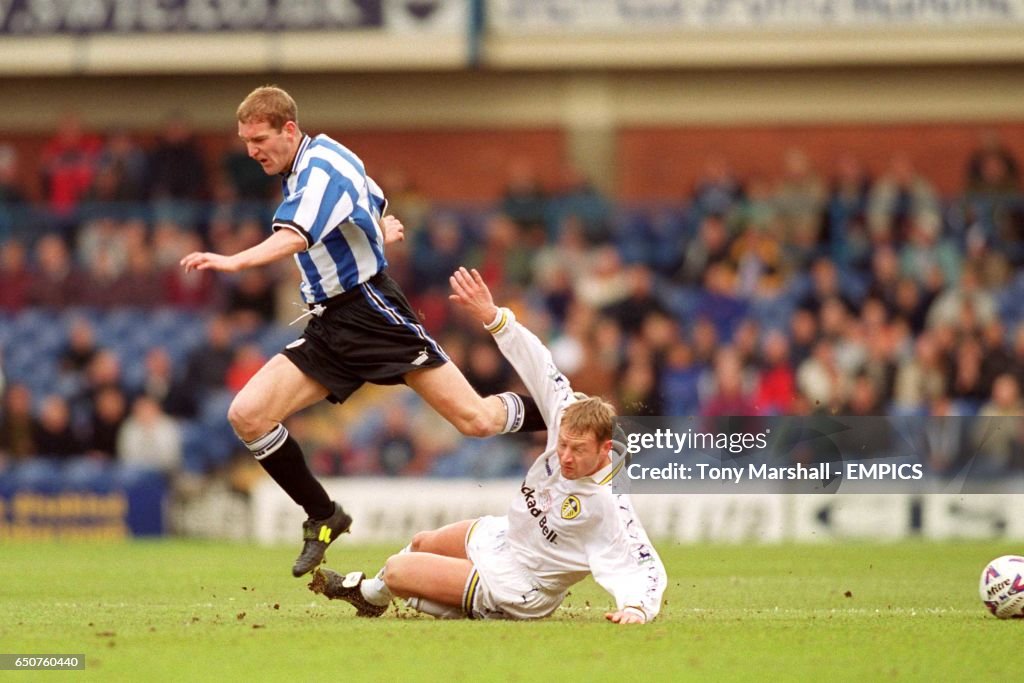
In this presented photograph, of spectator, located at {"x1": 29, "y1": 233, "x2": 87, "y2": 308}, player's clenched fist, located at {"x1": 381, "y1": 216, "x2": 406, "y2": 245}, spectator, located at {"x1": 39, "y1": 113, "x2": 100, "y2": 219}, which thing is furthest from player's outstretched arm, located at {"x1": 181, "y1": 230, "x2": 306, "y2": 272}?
spectator, located at {"x1": 39, "y1": 113, "x2": 100, "y2": 219}

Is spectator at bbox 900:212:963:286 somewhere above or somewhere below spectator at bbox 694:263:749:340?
above

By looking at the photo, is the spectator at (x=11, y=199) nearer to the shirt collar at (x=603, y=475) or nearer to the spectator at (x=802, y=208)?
the spectator at (x=802, y=208)

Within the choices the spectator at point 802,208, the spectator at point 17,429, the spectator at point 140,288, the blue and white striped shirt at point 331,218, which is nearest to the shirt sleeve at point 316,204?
the blue and white striped shirt at point 331,218

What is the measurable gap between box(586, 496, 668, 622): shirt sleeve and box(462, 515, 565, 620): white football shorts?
42cm

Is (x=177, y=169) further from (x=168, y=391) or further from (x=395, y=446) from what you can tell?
(x=395, y=446)

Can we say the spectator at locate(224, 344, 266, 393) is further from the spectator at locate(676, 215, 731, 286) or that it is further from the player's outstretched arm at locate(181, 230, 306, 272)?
the player's outstretched arm at locate(181, 230, 306, 272)

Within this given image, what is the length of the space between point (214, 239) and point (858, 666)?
1536cm

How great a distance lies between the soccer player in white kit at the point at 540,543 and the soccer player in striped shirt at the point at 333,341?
794 millimetres

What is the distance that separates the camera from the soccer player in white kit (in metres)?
8.23

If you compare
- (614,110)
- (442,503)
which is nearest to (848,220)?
(614,110)

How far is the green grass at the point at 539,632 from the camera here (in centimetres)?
706

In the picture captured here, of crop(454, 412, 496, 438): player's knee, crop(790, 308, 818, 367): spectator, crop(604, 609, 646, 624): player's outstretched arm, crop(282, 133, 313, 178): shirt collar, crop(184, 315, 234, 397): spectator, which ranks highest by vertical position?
crop(282, 133, 313, 178): shirt collar

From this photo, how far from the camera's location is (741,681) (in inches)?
269

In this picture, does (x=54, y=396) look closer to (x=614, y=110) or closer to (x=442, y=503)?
(x=442, y=503)
